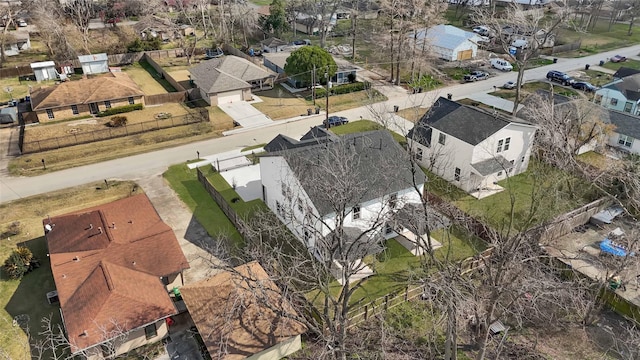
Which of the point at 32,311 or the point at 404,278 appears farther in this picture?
the point at 404,278

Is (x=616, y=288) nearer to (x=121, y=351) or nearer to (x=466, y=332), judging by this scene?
(x=466, y=332)

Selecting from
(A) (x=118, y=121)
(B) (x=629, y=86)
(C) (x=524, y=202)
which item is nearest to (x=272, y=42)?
(A) (x=118, y=121)

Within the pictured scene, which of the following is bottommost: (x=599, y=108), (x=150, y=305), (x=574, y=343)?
(x=574, y=343)

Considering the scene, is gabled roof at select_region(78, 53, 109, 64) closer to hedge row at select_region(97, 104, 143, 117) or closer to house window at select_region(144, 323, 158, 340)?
hedge row at select_region(97, 104, 143, 117)

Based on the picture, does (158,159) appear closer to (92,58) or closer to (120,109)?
(120,109)

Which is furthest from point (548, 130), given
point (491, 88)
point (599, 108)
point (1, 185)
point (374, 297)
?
point (1, 185)

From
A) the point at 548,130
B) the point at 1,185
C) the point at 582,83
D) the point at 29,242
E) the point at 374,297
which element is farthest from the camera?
the point at 582,83
